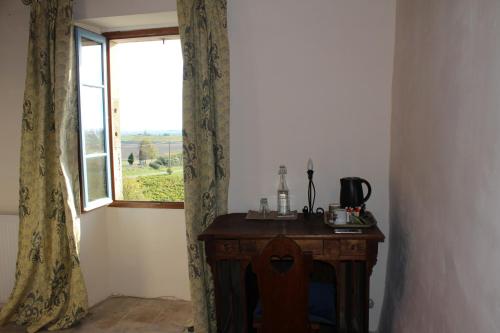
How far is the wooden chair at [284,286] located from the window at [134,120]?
4.74 ft

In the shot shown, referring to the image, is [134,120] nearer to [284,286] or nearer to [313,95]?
[313,95]

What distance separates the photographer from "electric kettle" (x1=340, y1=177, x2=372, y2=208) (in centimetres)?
240

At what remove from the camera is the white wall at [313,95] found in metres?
2.53

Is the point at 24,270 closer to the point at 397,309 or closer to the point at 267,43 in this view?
the point at 267,43

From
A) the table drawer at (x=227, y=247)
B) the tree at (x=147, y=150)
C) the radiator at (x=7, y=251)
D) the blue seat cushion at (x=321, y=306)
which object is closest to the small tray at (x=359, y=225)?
the blue seat cushion at (x=321, y=306)

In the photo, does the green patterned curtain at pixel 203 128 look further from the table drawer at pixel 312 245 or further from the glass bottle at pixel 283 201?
the table drawer at pixel 312 245

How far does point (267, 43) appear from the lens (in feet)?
8.62

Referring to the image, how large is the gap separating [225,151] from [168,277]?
4.12ft

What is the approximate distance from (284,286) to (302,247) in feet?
1.27

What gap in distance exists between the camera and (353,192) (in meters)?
2.41

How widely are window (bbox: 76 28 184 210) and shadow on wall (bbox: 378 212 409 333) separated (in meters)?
1.58

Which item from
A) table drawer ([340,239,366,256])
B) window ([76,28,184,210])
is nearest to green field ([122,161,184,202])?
window ([76,28,184,210])

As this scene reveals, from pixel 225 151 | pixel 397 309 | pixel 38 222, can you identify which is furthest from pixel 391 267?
pixel 38 222

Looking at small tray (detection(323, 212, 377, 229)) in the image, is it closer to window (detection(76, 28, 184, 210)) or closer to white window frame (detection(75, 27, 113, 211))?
window (detection(76, 28, 184, 210))
